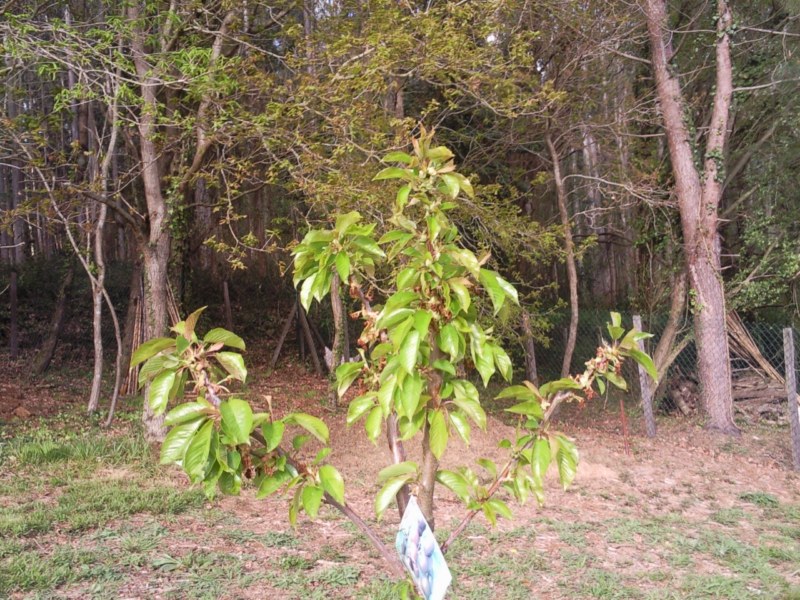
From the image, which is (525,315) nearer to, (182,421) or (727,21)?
(727,21)

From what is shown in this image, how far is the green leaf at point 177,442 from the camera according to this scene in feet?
5.28

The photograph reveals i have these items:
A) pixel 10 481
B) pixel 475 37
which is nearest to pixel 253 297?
pixel 475 37

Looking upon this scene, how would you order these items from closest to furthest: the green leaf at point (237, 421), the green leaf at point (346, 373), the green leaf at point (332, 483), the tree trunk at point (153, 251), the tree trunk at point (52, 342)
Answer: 1. the green leaf at point (237, 421)
2. the green leaf at point (332, 483)
3. the green leaf at point (346, 373)
4. the tree trunk at point (153, 251)
5. the tree trunk at point (52, 342)

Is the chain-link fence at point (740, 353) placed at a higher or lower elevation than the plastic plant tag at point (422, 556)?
lower

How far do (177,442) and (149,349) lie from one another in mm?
232

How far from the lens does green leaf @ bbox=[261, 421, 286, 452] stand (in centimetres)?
168

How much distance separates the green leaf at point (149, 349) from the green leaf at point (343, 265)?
0.44m

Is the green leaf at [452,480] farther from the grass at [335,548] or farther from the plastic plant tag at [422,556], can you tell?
the grass at [335,548]

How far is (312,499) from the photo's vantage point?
175 centimetres

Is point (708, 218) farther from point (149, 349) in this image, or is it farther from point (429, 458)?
point (149, 349)

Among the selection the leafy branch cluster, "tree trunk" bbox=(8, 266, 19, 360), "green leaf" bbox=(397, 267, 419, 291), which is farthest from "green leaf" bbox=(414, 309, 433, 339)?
"tree trunk" bbox=(8, 266, 19, 360)

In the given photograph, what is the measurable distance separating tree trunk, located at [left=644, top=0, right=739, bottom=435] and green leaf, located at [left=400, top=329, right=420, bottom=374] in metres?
8.18

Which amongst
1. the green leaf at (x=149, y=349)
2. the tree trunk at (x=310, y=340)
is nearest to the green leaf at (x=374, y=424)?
the green leaf at (x=149, y=349)

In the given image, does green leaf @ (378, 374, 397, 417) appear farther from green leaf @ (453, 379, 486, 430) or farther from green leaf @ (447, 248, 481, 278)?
green leaf @ (447, 248, 481, 278)
